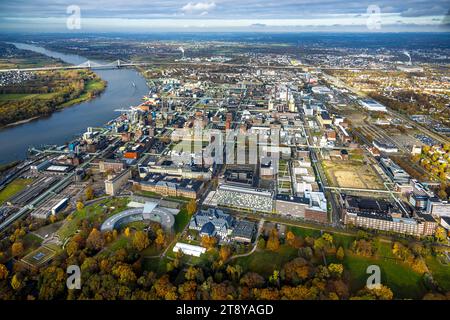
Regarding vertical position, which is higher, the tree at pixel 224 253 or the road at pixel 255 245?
the tree at pixel 224 253

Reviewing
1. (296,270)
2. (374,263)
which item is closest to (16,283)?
(296,270)

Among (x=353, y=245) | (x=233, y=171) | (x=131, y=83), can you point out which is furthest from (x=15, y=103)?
(x=353, y=245)

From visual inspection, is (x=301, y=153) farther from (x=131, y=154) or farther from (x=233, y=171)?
(x=131, y=154)

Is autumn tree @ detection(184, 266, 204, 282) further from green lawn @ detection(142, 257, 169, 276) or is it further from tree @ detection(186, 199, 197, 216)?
tree @ detection(186, 199, 197, 216)

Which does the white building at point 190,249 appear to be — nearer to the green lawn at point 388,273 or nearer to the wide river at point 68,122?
the green lawn at point 388,273

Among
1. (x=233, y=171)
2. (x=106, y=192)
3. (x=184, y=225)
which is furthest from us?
(x=233, y=171)

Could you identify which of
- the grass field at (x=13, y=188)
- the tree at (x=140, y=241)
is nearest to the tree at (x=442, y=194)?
the tree at (x=140, y=241)

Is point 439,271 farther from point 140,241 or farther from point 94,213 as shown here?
point 94,213
